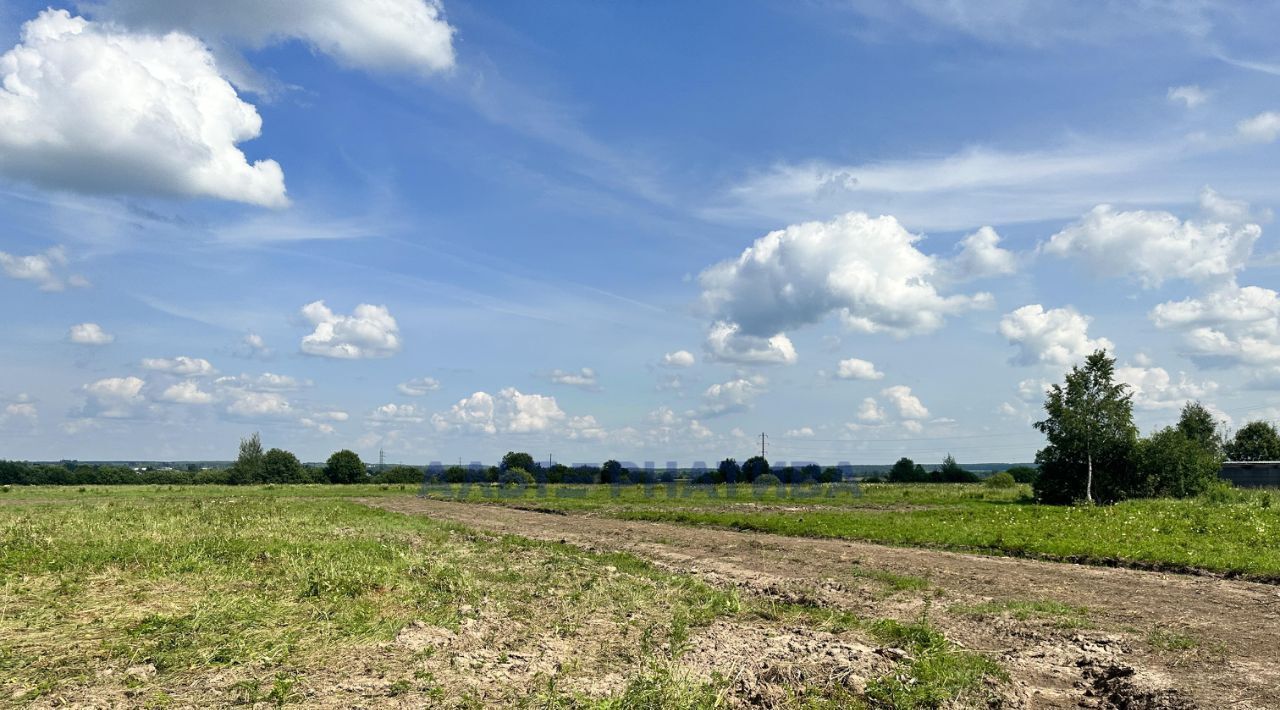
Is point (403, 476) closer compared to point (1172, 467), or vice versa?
point (1172, 467)

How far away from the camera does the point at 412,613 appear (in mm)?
11930

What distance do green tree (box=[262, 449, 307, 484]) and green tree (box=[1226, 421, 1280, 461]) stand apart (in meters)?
140

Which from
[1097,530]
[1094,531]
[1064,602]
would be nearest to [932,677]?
[1064,602]

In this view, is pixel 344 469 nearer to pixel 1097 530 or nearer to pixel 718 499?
pixel 718 499

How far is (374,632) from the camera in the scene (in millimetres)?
10430

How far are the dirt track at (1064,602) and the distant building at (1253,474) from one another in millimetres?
60549

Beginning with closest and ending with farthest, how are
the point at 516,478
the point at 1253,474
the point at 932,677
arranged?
1. the point at 932,677
2. the point at 1253,474
3. the point at 516,478

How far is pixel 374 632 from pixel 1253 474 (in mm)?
80482

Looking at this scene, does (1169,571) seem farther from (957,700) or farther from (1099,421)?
(1099,421)

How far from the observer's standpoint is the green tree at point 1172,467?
44.2 metres

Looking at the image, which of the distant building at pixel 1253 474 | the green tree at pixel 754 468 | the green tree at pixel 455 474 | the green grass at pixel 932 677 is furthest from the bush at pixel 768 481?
the green grass at pixel 932 677

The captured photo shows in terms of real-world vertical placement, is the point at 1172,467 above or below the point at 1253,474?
above

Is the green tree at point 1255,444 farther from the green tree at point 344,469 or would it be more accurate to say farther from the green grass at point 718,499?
the green tree at point 344,469

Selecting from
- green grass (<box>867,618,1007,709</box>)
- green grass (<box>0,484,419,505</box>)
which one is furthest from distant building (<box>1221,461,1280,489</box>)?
green grass (<box>0,484,419,505</box>)
